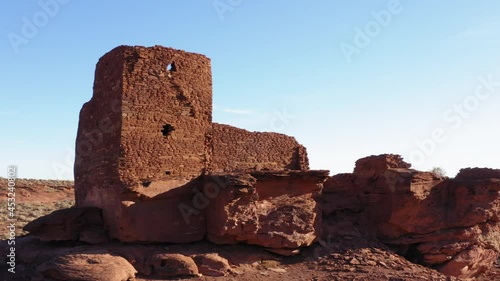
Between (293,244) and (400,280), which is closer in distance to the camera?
(400,280)

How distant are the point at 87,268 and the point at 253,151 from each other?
6.62 m

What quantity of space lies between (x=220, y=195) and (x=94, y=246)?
340 cm

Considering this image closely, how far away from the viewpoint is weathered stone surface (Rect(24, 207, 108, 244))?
11172 millimetres

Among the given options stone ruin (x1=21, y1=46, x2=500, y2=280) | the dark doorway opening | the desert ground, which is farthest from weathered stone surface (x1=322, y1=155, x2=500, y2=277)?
the dark doorway opening

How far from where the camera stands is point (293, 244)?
11.8 m

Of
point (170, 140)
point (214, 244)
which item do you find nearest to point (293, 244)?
point (214, 244)

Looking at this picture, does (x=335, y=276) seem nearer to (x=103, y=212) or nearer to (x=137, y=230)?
(x=137, y=230)

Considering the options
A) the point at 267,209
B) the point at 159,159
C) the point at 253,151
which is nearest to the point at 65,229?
the point at 159,159

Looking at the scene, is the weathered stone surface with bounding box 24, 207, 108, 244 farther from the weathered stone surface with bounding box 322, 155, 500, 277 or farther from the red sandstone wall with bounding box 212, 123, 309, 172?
the weathered stone surface with bounding box 322, 155, 500, 277

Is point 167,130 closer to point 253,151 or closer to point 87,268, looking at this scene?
point 253,151

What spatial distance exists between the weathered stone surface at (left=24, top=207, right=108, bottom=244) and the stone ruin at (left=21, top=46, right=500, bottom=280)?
0.08 feet

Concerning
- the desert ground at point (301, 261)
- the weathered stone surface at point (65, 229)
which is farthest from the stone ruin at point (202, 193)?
A: the desert ground at point (301, 261)

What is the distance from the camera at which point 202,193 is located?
1189 centimetres

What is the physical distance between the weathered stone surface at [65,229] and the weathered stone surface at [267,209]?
2.99 m
